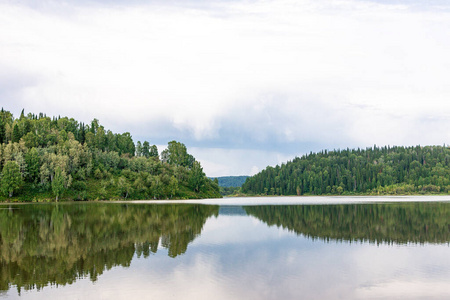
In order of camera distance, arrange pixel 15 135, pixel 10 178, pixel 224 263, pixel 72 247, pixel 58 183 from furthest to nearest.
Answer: pixel 15 135 < pixel 58 183 < pixel 10 178 < pixel 72 247 < pixel 224 263

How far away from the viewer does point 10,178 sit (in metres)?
158

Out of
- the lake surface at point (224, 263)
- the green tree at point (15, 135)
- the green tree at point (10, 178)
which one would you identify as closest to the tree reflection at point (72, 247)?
the lake surface at point (224, 263)

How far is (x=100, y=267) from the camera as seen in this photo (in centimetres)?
3152

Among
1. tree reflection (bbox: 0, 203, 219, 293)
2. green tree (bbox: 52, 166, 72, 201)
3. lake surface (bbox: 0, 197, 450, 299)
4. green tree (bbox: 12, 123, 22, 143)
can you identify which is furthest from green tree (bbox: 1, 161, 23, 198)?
lake surface (bbox: 0, 197, 450, 299)

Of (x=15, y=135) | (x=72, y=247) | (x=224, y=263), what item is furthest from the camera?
(x=15, y=135)

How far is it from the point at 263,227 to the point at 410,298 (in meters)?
39.0

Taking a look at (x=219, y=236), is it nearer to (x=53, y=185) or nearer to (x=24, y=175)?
(x=53, y=185)

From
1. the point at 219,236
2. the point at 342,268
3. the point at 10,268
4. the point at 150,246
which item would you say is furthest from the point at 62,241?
the point at 342,268

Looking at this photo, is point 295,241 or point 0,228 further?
point 0,228

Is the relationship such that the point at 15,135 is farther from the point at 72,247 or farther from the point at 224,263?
the point at 224,263

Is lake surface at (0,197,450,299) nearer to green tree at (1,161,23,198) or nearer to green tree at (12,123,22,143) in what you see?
green tree at (1,161,23,198)

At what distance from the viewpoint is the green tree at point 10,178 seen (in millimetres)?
156600

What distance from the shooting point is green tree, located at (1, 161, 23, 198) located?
157 m

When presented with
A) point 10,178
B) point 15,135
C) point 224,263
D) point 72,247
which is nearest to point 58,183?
point 10,178
